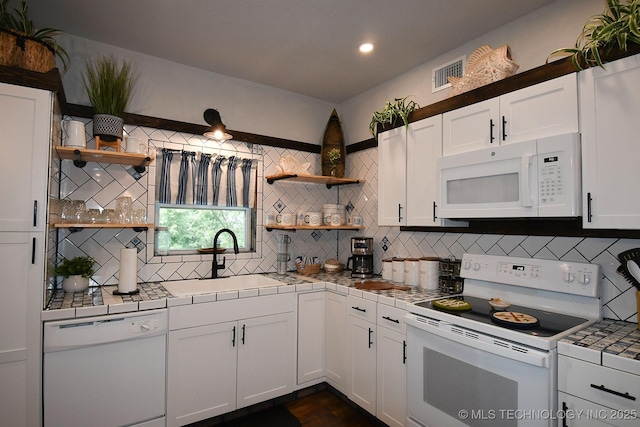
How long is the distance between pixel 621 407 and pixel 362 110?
295 cm

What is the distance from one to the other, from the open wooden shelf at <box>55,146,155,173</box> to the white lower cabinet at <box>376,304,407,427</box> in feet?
6.41

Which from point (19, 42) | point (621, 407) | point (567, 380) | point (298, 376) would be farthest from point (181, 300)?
point (621, 407)

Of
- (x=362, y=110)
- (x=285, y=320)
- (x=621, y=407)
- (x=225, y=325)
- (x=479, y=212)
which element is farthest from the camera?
(x=362, y=110)

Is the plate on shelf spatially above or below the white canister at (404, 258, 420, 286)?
above

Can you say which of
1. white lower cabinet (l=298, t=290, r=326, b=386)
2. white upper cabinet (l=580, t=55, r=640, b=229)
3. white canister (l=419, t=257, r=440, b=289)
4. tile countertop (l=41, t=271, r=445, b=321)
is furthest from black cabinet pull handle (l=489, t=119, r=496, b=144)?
white lower cabinet (l=298, t=290, r=326, b=386)

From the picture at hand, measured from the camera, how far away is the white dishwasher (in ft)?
6.12

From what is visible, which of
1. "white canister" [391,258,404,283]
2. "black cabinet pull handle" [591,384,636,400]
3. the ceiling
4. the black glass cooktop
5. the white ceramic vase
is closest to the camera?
"black cabinet pull handle" [591,384,636,400]

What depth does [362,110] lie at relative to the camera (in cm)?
355

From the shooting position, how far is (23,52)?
1.84m

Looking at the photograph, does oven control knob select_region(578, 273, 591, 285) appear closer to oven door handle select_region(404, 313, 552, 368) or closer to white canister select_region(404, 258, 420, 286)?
oven door handle select_region(404, 313, 552, 368)

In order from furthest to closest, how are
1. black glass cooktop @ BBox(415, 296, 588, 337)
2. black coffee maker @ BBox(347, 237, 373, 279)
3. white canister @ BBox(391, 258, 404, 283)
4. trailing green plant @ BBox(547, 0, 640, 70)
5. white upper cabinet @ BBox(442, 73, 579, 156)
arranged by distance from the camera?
black coffee maker @ BBox(347, 237, 373, 279), white canister @ BBox(391, 258, 404, 283), white upper cabinet @ BBox(442, 73, 579, 156), black glass cooktop @ BBox(415, 296, 588, 337), trailing green plant @ BBox(547, 0, 640, 70)

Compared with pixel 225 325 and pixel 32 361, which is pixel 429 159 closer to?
pixel 225 325

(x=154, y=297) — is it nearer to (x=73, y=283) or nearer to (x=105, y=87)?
(x=73, y=283)

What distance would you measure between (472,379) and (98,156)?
Answer: 261 cm
